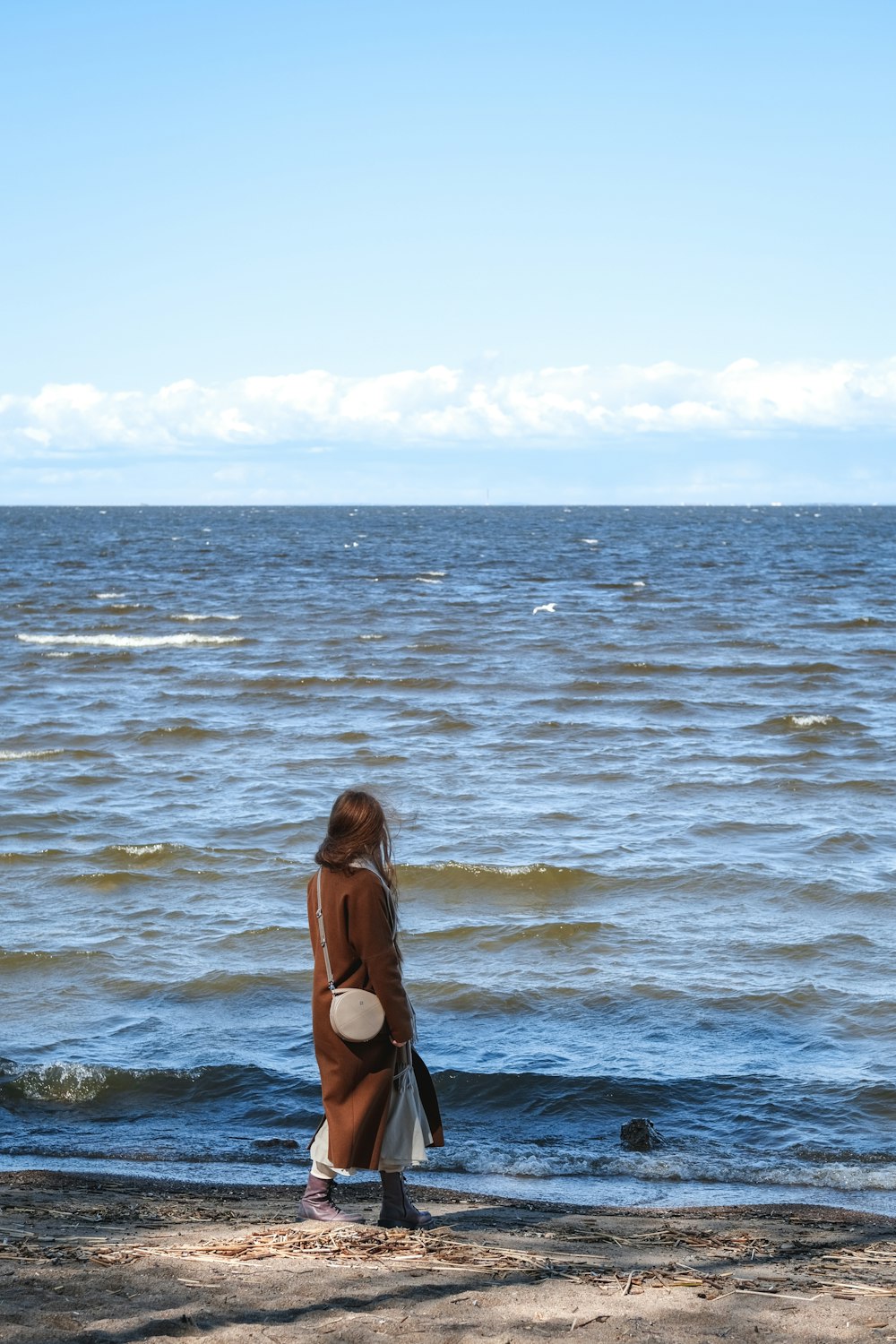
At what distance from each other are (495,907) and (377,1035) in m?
5.90

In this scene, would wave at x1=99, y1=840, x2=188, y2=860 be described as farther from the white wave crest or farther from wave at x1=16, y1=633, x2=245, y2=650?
wave at x1=16, y1=633, x2=245, y2=650

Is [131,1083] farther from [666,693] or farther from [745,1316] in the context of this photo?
[666,693]

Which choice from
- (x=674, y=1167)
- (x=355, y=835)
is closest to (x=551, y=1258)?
(x=355, y=835)

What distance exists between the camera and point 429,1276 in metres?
4.04

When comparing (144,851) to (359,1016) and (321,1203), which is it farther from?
(359,1016)

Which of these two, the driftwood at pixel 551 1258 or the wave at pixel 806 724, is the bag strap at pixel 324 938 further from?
the wave at pixel 806 724

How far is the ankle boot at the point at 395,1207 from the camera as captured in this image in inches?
185

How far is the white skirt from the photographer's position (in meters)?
4.66

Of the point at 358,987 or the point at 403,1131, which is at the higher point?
the point at 358,987

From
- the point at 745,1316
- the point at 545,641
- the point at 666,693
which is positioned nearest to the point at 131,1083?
the point at 745,1316

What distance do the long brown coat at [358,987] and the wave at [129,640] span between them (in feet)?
79.3

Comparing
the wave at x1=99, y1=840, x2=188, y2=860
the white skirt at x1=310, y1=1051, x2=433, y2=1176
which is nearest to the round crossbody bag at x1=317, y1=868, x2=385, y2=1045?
the white skirt at x1=310, y1=1051, x2=433, y2=1176

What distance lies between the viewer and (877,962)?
9.04m

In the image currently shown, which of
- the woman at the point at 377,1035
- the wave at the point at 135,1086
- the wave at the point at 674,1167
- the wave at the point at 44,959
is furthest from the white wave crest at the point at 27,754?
the woman at the point at 377,1035
